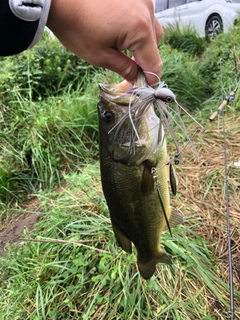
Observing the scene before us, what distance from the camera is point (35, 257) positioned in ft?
8.41

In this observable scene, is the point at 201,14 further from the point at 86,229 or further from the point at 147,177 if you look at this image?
the point at 147,177

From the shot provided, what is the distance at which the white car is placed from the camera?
24.3ft

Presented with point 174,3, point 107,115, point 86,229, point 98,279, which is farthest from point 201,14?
point 107,115

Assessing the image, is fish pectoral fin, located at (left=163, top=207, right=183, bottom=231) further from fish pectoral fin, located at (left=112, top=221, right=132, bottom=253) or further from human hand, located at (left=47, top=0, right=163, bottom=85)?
human hand, located at (left=47, top=0, right=163, bottom=85)

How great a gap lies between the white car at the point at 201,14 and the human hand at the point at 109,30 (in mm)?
6588

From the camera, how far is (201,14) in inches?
327

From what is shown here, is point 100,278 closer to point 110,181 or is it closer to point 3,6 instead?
point 110,181

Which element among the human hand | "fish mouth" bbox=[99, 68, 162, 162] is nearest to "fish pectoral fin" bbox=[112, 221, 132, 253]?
"fish mouth" bbox=[99, 68, 162, 162]

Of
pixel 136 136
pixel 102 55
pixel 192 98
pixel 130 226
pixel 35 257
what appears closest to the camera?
pixel 102 55

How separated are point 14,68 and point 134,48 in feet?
14.3

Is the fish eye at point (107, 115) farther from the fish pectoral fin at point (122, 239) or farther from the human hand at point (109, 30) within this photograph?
the fish pectoral fin at point (122, 239)

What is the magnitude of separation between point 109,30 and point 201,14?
8.12 meters

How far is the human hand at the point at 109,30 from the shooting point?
1104mm

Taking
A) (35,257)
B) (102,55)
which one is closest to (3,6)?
(102,55)
